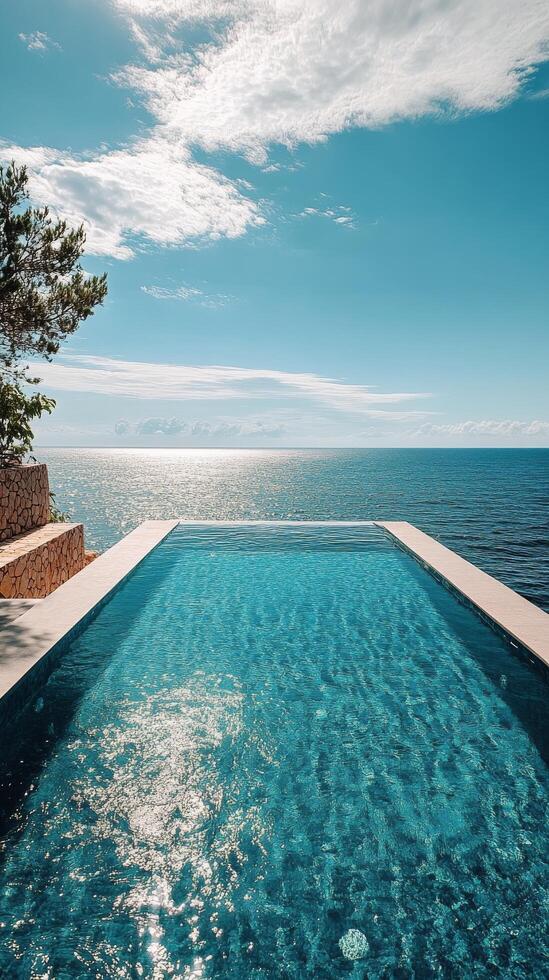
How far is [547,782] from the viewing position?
3783 mm

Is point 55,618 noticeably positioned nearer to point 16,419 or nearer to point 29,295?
point 16,419

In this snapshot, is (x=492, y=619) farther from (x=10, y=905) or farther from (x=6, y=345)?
(x=6, y=345)

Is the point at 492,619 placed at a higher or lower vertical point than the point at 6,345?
lower

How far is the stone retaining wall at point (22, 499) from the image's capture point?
31.2ft

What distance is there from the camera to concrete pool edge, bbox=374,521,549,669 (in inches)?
233

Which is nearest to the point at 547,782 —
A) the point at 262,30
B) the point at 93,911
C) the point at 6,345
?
the point at 93,911

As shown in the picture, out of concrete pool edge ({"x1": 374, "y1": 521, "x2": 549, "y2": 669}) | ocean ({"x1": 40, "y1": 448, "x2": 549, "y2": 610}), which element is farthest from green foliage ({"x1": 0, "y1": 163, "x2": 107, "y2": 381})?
ocean ({"x1": 40, "y1": 448, "x2": 549, "y2": 610})

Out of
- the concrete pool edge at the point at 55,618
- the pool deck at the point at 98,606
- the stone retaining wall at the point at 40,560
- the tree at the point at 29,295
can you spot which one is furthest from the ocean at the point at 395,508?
the tree at the point at 29,295

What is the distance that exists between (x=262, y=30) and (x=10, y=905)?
48.7ft

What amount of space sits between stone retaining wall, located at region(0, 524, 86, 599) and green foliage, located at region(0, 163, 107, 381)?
4.18 m

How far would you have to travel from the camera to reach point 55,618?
6262 mm

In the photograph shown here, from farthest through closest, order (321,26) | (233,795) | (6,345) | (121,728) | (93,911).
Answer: (6,345)
(321,26)
(121,728)
(233,795)
(93,911)

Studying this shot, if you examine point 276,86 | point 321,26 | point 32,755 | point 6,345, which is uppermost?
point 321,26

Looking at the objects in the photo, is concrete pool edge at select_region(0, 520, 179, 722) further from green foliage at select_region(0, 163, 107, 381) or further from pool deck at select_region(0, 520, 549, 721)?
green foliage at select_region(0, 163, 107, 381)
